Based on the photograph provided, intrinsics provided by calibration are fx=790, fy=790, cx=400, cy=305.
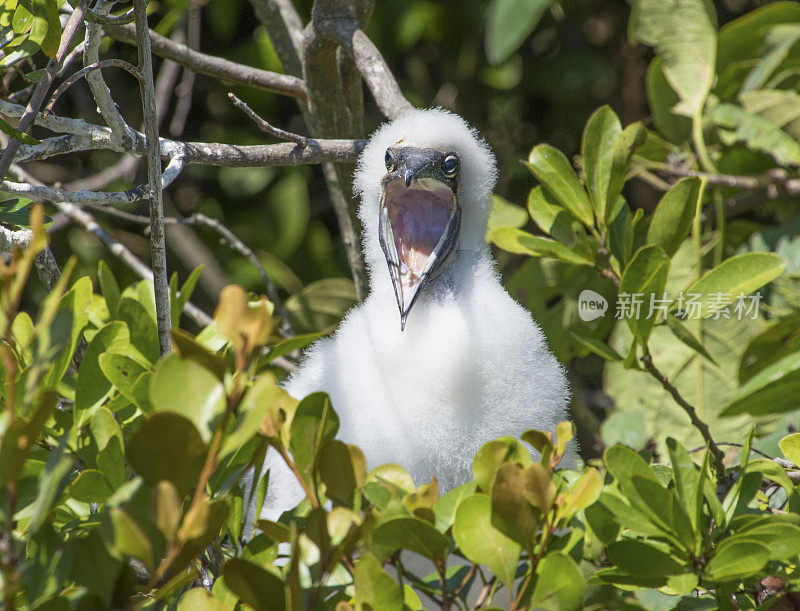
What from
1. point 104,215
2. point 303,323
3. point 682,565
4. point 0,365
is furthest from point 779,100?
point 104,215

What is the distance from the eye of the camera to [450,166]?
157cm

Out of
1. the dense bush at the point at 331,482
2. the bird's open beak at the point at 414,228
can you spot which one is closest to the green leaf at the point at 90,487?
the dense bush at the point at 331,482

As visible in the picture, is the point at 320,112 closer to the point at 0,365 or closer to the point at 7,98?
the point at 7,98

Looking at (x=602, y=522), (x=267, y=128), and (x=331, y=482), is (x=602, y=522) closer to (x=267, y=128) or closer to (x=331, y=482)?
(x=331, y=482)

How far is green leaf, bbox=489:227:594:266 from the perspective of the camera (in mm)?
1445

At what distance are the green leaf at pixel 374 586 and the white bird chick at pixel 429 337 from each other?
1.69 ft

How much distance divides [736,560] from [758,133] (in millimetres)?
1601

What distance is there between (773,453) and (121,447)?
3.86 feet

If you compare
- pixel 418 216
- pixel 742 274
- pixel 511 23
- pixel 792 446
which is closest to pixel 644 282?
pixel 742 274

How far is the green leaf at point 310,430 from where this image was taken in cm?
78

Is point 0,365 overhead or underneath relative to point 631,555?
overhead

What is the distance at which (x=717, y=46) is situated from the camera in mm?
2314

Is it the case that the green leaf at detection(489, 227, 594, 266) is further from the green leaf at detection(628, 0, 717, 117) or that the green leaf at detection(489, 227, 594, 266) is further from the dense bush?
the green leaf at detection(628, 0, 717, 117)

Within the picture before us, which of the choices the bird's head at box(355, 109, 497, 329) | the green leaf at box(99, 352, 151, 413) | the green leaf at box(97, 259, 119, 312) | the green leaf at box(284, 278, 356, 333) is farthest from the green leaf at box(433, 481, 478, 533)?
the green leaf at box(284, 278, 356, 333)
